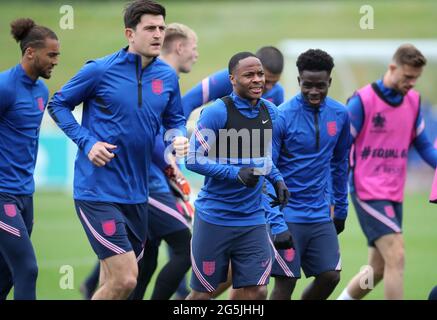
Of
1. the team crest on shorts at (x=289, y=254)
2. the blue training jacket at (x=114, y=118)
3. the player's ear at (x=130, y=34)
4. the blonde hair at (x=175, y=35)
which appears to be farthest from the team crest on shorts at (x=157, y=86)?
the blonde hair at (x=175, y=35)

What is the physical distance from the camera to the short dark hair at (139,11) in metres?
7.32

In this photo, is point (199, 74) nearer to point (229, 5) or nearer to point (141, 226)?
point (229, 5)

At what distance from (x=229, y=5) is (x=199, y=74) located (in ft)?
27.7

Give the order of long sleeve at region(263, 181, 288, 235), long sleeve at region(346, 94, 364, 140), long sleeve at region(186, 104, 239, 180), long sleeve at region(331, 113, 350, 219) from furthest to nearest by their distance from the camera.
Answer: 1. long sleeve at region(346, 94, 364, 140)
2. long sleeve at region(331, 113, 350, 219)
3. long sleeve at region(263, 181, 288, 235)
4. long sleeve at region(186, 104, 239, 180)

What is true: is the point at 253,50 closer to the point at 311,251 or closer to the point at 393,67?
the point at 393,67

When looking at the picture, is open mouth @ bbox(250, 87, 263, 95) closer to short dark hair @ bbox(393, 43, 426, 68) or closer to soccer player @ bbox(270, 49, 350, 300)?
soccer player @ bbox(270, 49, 350, 300)

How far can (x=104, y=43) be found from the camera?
36531 mm

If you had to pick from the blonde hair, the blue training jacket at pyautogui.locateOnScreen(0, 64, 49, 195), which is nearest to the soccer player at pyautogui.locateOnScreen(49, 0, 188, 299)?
the blue training jacket at pyautogui.locateOnScreen(0, 64, 49, 195)

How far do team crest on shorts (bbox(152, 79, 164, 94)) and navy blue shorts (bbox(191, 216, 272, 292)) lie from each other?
110 cm

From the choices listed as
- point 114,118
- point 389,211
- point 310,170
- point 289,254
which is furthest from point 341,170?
point 114,118

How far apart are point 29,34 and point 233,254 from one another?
252cm

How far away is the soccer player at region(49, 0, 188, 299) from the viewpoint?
23.2 ft
